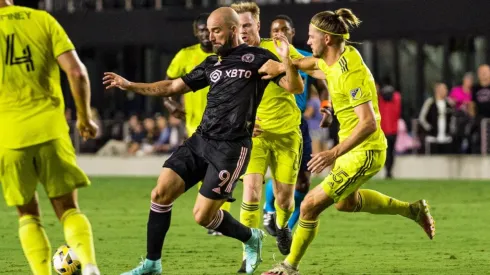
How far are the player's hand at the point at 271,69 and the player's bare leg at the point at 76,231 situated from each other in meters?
2.16

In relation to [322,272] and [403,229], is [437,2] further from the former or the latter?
[322,272]

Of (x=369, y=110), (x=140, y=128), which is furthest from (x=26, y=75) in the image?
(x=140, y=128)

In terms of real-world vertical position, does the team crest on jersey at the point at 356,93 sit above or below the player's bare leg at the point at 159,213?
above

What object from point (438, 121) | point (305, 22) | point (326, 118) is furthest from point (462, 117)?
point (326, 118)

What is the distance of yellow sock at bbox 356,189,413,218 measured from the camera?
11.0 m

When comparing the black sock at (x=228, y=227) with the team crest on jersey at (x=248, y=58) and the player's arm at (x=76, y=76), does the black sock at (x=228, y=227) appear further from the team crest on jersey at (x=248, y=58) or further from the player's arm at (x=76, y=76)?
the player's arm at (x=76, y=76)

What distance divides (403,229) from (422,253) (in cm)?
251

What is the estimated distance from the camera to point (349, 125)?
1008cm

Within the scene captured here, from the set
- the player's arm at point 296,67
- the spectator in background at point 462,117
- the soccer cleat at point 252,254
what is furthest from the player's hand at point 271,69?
the spectator in background at point 462,117

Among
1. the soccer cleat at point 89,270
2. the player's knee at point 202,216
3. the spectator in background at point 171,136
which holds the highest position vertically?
the soccer cleat at point 89,270

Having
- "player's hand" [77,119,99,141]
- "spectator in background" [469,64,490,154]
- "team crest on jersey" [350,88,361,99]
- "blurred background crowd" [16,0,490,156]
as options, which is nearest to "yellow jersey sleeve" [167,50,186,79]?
"team crest on jersey" [350,88,361,99]

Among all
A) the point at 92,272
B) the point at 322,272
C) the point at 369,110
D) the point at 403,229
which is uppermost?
the point at 369,110

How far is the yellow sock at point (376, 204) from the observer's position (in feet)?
36.1

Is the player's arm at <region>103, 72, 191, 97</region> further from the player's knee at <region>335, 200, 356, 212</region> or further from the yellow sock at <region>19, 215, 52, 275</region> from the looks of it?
the yellow sock at <region>19, 215, 52, 275</region>
